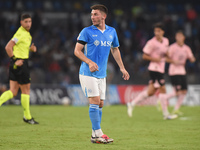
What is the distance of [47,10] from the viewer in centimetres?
2461

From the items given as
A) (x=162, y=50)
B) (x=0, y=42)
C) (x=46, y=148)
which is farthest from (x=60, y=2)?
(x=46, y=148)


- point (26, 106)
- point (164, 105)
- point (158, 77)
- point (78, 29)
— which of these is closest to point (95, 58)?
point (26, 106)

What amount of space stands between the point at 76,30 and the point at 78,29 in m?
0.13

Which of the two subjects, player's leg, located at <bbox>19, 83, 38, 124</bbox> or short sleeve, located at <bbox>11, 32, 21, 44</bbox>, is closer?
short sleeve, located at <bbox>11, 32, 21, 44</bbox>

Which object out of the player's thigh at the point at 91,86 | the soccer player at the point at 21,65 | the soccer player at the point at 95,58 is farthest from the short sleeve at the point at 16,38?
the player's thigh at the point at 91,86

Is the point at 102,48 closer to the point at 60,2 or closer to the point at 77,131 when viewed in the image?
the point at 77,131

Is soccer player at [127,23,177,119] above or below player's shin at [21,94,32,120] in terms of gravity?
above

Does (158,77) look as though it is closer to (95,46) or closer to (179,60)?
(179,60)

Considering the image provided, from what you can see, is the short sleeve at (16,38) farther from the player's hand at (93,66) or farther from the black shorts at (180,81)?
the black shorts at (180,81)

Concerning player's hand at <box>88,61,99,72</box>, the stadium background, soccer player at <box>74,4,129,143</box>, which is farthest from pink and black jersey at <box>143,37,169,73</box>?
the stadium background

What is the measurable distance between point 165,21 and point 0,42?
1093cm

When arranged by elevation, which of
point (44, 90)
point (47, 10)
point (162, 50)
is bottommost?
point (44, 90)

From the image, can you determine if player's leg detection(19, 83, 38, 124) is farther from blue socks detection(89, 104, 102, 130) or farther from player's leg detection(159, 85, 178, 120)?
player's leg detection(159, 85, 178, 120)

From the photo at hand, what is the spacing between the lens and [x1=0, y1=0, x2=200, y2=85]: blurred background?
19266mm
